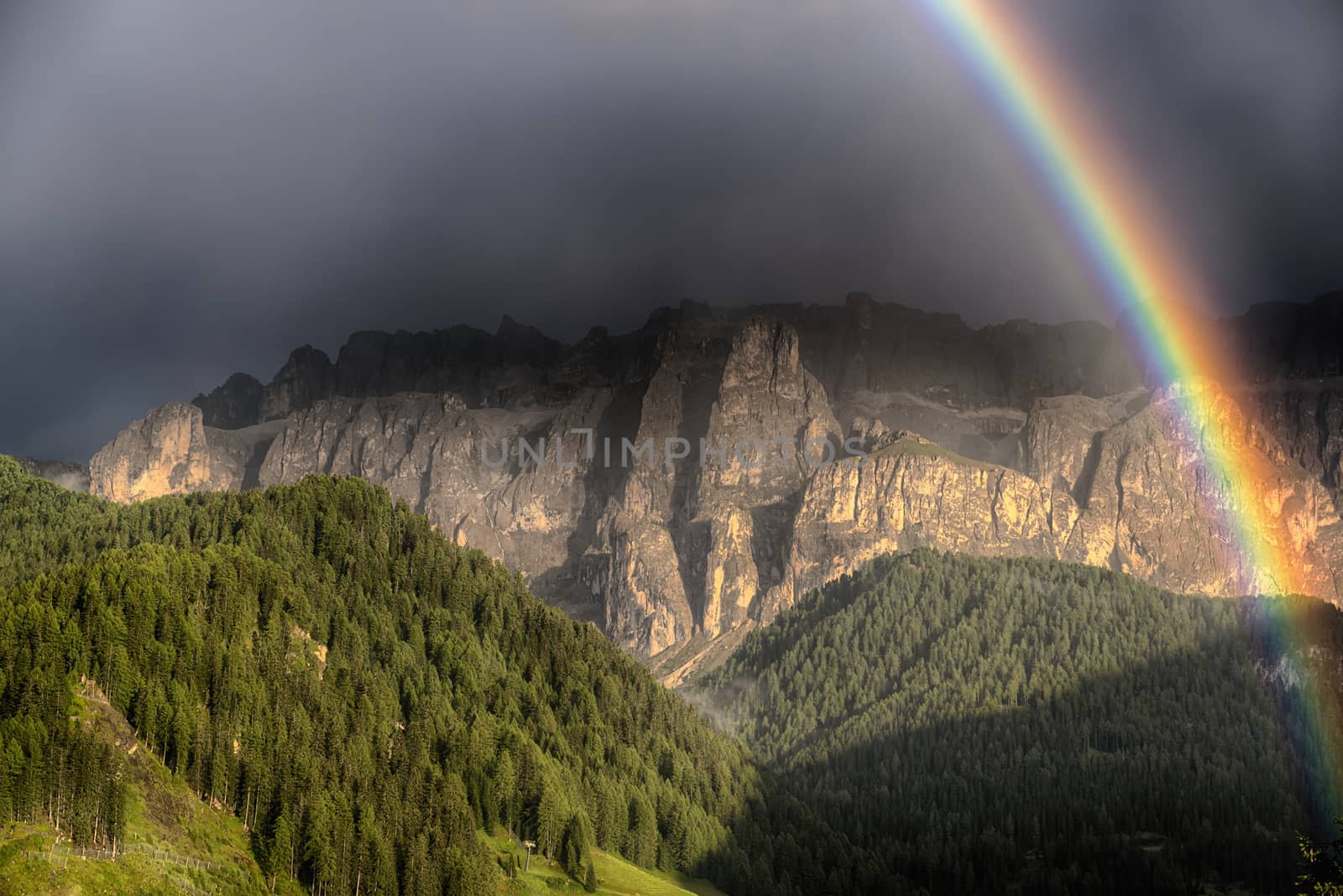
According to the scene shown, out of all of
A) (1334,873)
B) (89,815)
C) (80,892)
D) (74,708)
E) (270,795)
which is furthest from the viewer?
(270,795)

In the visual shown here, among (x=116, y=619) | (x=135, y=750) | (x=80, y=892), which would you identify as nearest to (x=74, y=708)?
(x=135, y=750)

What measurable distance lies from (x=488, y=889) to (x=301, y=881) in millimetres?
23877

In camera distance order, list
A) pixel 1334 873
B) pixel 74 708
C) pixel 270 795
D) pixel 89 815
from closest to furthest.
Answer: pixel 1334 873
pixel 89 815
pixel 74 708
pixel 270 795

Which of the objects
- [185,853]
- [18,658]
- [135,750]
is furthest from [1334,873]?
[18,658]

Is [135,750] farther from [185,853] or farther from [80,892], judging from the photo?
[80,892]

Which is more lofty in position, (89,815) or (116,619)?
(116,619)

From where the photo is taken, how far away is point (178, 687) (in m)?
196

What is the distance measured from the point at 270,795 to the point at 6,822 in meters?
37.6

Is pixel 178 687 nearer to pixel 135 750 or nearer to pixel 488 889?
pixel 135 750

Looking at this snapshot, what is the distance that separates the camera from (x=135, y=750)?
18175 centimetres

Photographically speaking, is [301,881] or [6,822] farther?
[301,881]

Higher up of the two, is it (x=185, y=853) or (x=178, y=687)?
(x=178, y=687)

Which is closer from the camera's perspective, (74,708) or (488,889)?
(74,708)

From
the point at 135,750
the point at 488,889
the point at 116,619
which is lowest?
the point at 488,889
